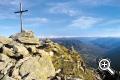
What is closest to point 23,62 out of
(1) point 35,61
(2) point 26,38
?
(1) point 35,61

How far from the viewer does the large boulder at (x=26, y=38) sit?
6544 centimetres

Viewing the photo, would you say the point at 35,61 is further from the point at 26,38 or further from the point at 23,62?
the point at 26,38

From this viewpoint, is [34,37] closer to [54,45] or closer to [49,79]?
[54,45]

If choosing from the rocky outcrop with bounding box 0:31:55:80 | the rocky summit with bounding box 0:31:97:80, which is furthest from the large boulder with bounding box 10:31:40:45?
the rocky outcrop with bounding box 0:31:55:80

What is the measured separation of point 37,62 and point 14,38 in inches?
532

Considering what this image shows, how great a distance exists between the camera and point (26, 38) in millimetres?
66312

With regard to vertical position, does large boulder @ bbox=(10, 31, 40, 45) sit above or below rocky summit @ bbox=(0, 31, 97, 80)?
above

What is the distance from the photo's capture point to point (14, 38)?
6744 cm

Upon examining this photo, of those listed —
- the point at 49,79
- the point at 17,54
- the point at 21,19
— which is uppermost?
the point at 21,19

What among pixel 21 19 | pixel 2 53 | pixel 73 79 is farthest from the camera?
pixel 21 19

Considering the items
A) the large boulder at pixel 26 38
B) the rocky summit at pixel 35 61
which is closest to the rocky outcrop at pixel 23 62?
the rocky summit at pixel 35 61

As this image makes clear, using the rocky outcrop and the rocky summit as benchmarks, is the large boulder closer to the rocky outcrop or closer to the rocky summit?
the rocky summit

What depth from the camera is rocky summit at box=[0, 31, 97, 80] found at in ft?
178

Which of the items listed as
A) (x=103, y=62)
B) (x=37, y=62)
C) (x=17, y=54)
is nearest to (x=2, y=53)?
(x=17, y=54)
